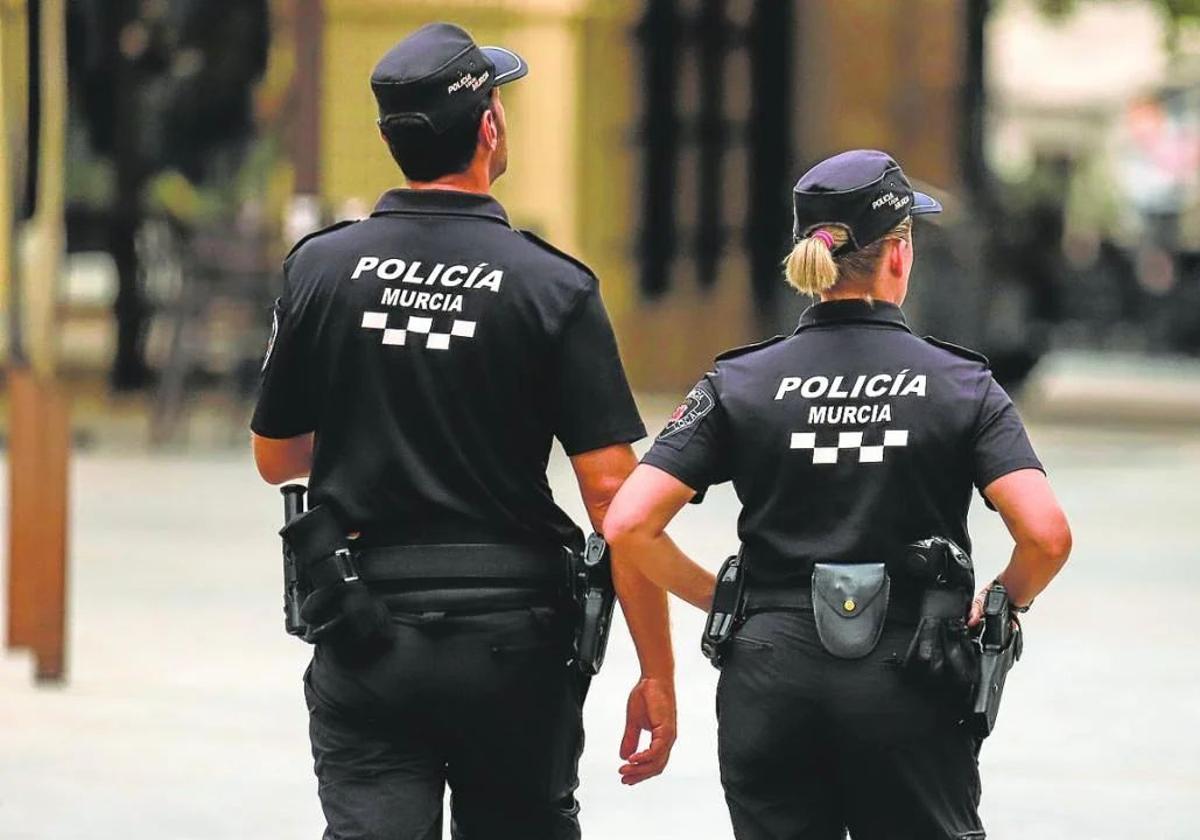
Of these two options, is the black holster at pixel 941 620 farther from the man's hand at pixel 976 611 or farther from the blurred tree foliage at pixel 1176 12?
the blurred tree foliage at pixel 1176 12

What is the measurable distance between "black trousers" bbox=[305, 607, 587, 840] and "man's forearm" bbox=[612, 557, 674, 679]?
0.14 m

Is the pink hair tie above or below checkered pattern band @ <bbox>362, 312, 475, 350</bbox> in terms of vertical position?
above

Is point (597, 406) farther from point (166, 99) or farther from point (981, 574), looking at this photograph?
point (166, 99)

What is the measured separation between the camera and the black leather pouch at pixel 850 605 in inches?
153

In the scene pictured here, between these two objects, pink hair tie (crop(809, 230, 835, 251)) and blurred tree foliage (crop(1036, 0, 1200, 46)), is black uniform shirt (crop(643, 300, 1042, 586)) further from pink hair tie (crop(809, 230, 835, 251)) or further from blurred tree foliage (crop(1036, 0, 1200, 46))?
blurred tree foliage (crop(1036, 0, 1200, 46))

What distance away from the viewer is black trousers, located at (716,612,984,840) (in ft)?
12.9

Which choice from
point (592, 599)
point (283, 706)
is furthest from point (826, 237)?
point (283, 706)

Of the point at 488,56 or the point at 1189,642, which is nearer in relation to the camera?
the point at 488,56

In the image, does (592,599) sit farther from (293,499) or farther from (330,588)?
(293,499)

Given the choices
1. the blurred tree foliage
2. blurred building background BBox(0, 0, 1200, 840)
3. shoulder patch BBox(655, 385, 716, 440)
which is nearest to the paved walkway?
blurred building background BBox(0, 0, 1200, 840)

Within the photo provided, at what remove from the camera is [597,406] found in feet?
13.2

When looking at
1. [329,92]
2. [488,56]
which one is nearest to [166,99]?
[329,92]

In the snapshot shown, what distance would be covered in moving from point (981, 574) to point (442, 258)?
701cm

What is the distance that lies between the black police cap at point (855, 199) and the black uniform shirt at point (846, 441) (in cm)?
12
